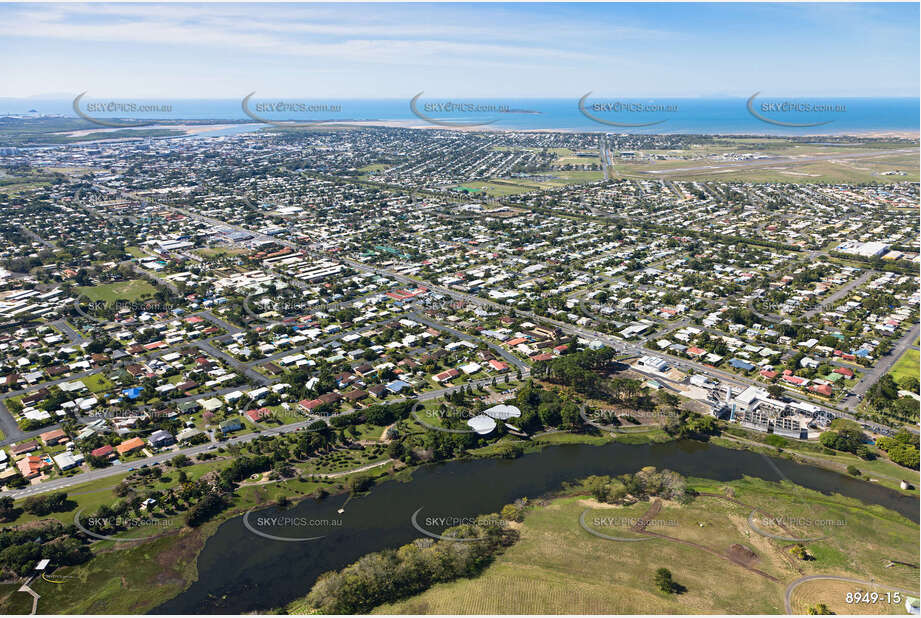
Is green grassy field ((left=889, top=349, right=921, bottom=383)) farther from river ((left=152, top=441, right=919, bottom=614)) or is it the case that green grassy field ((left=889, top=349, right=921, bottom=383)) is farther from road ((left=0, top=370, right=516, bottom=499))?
road ((left=0, top=370, right=516, bottom=499))

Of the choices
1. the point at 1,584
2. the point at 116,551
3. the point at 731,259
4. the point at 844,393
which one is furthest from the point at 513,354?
the point at 731,259

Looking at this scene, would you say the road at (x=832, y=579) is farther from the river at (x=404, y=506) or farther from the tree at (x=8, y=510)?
the tree at (x=8, y=510)

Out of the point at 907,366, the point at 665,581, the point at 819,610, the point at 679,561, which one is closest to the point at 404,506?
the point at 665,581

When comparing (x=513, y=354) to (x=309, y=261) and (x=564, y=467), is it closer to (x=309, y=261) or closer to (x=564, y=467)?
(x=564, y=467)

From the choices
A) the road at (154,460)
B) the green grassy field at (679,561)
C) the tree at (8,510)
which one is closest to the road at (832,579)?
the green grassy field at (679,561)

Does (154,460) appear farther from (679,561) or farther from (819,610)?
(819,610)

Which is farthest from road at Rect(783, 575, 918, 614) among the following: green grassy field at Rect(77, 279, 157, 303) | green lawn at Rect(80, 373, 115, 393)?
green grassy field at Rect(77, 279, 157, 303)
